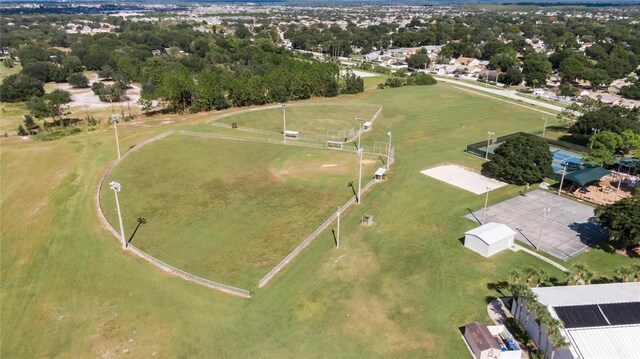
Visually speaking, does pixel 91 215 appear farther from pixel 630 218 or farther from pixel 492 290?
pixel 630 218

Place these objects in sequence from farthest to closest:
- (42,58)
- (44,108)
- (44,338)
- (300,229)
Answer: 1. (42,58)
2. (44,108)
3. (300,229)
4. (44,338)

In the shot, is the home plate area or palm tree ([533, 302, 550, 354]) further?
the home plate area

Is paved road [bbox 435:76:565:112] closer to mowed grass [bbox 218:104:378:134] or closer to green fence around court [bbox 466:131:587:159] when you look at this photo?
green fence around court [bbox 466:131:587:159]

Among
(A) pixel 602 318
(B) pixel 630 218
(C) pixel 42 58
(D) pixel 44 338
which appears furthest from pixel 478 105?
(C) pixel 42 58

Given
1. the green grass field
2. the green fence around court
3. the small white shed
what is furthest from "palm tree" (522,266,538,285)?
the green fence around court

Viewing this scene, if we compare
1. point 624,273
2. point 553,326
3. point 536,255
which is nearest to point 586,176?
point 536,255

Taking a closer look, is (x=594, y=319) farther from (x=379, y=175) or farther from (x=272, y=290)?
Result: (x=379, y=175)
